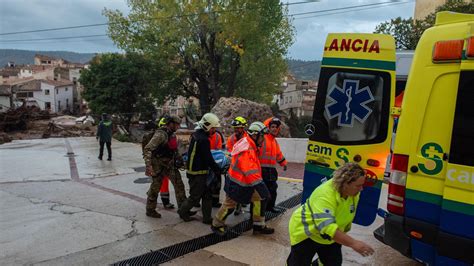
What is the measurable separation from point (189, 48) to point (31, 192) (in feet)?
66.3

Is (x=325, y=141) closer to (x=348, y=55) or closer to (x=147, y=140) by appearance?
(x=348, y=55)

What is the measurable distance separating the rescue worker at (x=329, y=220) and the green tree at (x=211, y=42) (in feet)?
70.0

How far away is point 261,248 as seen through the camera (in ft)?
15.7

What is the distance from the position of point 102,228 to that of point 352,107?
366 cm

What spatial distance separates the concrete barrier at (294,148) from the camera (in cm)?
1042

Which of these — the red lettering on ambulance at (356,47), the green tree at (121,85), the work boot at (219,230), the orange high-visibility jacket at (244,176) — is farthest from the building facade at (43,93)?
the red lettering on ambulance at (356,47)

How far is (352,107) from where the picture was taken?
4.67 meters

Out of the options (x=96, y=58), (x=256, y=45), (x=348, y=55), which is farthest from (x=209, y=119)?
(x=96, y=58)

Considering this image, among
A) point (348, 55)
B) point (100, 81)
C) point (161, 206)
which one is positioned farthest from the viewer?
point (100, 81)

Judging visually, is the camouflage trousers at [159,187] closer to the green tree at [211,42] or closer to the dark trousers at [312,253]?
the dark trousers at [312,253]

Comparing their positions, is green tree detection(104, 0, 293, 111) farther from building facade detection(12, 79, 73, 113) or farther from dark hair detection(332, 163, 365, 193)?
building facade detection(12, 79, 73, 113)

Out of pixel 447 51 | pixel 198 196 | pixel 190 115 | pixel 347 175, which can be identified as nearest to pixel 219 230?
pixel 198 196

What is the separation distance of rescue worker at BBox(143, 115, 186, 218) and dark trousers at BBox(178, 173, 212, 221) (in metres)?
0.38

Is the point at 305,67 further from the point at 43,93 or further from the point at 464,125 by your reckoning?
the point at 464,125
